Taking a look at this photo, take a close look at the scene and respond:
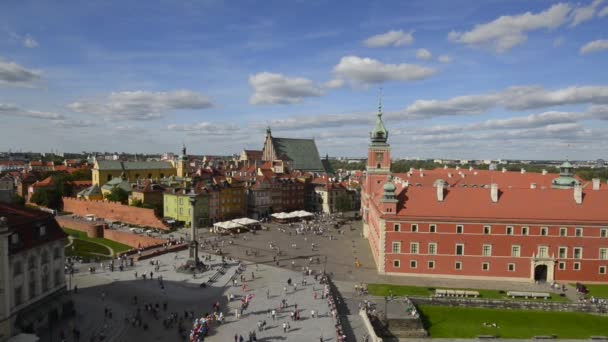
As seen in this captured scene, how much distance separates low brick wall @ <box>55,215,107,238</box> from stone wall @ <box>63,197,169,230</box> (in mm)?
6402

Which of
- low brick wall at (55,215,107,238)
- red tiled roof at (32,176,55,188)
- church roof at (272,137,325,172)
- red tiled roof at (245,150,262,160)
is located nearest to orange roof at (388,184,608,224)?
low brick wall at (55,215,107,238)

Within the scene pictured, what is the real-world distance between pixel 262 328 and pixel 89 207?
200 ft

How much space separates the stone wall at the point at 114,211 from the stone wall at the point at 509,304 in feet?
144

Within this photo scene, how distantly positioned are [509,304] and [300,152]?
9801 cm

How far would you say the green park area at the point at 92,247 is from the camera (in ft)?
171

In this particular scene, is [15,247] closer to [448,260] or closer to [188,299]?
[188,299]

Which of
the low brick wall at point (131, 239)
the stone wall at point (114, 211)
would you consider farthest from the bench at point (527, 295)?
the stone wall at point (114, 211)

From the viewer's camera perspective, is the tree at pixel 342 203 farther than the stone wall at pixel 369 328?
Yes

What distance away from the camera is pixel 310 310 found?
34344mm

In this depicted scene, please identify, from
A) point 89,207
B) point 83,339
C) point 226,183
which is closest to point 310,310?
point 83,339

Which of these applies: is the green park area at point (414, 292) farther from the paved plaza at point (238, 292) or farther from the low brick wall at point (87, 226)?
the low brick wall at point (87, 226)

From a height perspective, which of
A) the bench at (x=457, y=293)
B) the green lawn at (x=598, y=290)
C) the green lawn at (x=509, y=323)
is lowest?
the green lawn at (x=509, y=323)

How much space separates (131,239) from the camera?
5978 centimetres

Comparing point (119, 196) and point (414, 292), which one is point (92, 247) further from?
point (414, 292)
